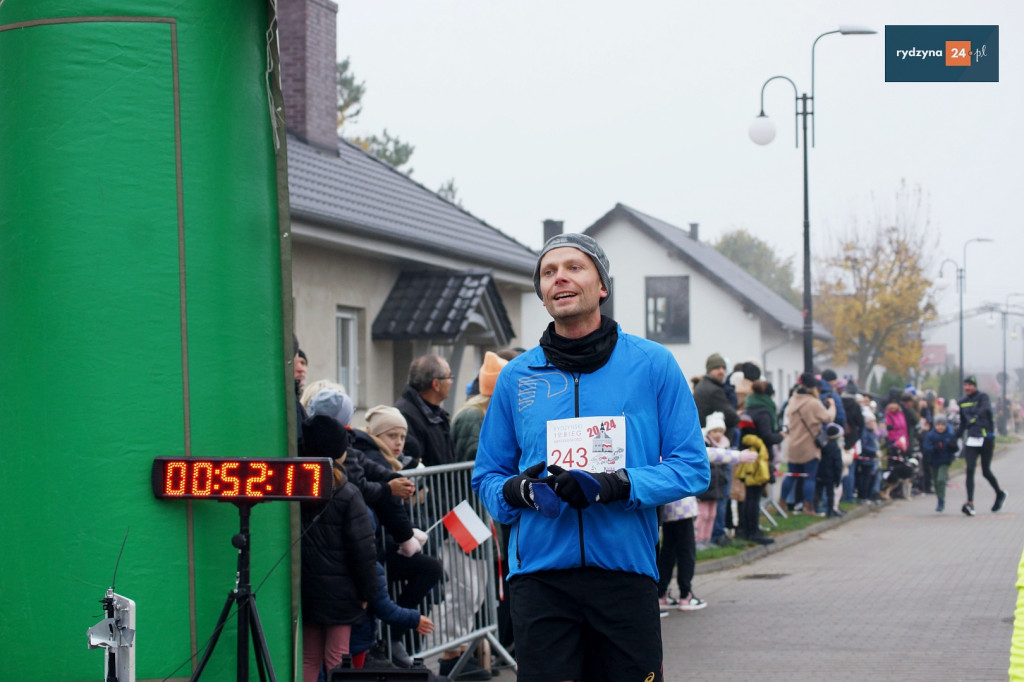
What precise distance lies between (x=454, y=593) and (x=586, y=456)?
436cm

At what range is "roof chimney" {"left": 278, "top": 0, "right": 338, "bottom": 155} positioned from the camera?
1980 centimetres

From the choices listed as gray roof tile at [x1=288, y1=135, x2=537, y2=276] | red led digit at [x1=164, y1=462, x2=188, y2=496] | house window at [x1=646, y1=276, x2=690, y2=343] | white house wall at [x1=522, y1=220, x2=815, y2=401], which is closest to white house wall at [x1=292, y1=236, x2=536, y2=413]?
gray roof tile at [x1=288, y1=135, x2=537, y2=276]

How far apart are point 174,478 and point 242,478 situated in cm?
32

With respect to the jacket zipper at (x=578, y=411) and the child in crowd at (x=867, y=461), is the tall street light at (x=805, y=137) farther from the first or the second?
the jacket zipper at (x=578, y=411)

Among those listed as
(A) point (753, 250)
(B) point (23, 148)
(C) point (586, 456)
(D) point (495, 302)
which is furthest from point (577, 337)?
(A) point (753, 250)

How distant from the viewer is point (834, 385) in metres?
22.1

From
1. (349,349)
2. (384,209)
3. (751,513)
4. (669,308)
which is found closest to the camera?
(751,513)

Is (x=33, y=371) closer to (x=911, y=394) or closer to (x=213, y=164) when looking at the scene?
(x=213, y=164)

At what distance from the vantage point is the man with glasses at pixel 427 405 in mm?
9000

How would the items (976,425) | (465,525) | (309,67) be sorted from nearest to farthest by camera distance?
(465,525), (309,67), (976,425)

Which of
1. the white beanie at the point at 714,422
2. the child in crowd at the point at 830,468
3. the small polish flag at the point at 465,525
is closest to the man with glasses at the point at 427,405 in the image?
the small polish flag at the point at 465,525

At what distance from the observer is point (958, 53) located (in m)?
7.83

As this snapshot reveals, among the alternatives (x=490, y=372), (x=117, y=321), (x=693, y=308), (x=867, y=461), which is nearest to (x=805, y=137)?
(x=867, y=461)

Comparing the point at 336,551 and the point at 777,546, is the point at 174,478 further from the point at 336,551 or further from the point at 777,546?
the point at 777,546
